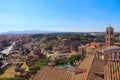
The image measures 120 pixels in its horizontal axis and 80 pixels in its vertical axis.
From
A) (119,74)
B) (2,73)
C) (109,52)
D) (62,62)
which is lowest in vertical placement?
(2,73)

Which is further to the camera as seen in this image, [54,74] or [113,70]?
[54,74]

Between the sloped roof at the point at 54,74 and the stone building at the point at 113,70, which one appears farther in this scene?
the sloped roof at the point at 54,74

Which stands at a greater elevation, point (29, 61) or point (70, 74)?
point (70, 74)

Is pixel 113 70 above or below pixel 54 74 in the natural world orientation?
above

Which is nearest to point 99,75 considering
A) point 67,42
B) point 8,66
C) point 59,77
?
point 59,77

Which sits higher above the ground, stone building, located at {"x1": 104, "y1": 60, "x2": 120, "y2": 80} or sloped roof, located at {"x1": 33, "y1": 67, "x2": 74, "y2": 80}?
stone building, located at {"x1": 104, "y1": 60, "x2": 120, "y2": 80}

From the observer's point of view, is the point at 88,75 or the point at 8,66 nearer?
the point at 88,75

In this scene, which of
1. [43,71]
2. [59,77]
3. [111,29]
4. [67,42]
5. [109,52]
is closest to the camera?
[59,77]

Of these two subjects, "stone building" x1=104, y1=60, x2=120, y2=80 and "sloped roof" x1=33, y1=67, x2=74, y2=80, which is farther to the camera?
"sloped roof" x1=33, y1=67, x2=74, y2=80

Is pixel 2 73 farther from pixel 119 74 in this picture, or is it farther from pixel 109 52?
pixel 119 74

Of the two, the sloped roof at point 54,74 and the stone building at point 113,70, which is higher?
the stone building at point 113,70

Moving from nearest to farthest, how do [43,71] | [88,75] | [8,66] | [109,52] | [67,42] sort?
[88,75] < [43,71] < [109,52] < [8,66] < [67,42]
